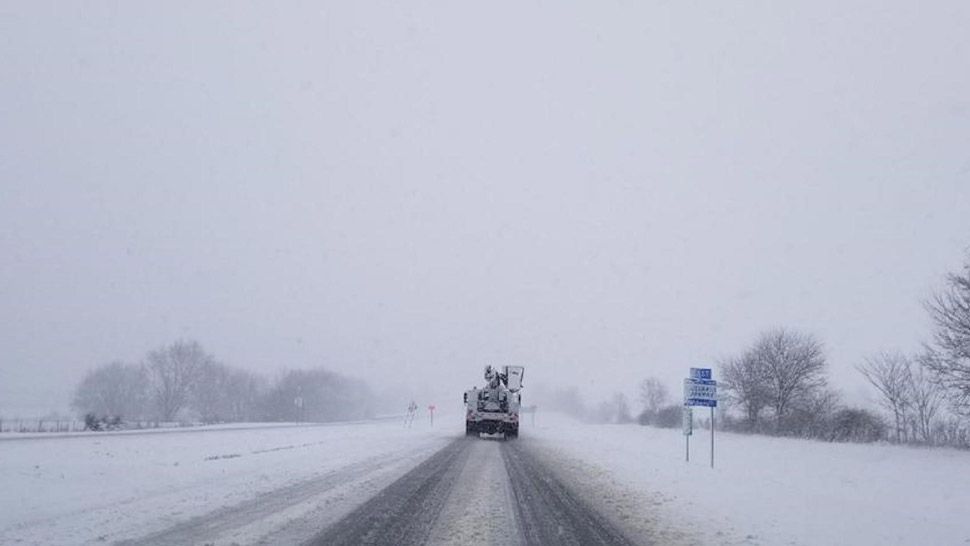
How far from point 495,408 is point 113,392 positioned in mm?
79922

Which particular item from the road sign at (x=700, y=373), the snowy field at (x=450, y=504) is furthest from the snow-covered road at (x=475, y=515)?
the road sign at (x=700, y=373)

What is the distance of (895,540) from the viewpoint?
33.2 ft

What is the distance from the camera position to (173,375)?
9712 cm

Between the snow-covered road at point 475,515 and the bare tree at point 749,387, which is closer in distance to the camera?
the snow-covered road at point 475,515

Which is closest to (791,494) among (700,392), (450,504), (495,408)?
(700,392)

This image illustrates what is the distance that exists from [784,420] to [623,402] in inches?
3284

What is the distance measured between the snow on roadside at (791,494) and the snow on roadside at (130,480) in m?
7.05

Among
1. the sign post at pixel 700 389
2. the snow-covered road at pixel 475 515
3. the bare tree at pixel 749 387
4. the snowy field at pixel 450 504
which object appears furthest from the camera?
the bare tree at pixel 749 387

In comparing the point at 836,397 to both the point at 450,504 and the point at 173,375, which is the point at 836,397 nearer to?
the point at 450,504

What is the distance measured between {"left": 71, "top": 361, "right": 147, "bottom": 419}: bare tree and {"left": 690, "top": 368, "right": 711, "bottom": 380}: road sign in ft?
310

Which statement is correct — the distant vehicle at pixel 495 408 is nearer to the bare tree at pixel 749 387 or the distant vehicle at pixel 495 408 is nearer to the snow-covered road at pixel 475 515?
the bare tree at pixel 749 387

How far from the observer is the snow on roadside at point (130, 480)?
9984 mm

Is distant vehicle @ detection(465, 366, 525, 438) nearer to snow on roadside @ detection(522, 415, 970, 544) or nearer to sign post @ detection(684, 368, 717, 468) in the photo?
snow on roadside @ detection(522, 415, 970, 544)

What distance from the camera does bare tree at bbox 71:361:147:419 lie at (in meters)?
101
